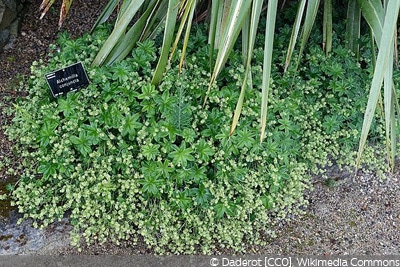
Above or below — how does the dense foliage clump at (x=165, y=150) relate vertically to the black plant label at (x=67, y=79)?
below

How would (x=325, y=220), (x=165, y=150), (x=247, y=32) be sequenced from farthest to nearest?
(x=325, y=220) → (x=247, y=32) → (x=165, y=150)

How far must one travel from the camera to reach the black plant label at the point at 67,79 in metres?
1.80

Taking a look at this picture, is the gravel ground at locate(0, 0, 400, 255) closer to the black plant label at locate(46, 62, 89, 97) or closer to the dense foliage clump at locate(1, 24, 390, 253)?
the dense foliage clump at locate(1, 24, 390, 253)

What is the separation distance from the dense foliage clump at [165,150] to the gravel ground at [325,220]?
103 mm

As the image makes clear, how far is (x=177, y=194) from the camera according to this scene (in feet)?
5.72

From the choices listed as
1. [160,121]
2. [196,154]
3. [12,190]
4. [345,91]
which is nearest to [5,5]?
[12,190]

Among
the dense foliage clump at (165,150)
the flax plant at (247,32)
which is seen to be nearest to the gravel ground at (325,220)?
the dense foliage clump at (165,150)

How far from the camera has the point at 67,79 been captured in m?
1.79

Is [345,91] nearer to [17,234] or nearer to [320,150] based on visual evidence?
[320,150]

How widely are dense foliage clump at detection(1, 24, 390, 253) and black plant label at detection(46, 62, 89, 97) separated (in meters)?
0.04

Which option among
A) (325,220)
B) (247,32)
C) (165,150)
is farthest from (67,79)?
(325,220)

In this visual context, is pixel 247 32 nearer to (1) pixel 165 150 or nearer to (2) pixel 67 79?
(1) pixel 165 150

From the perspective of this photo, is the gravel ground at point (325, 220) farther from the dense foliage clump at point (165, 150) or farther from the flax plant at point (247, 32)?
the flax plant at point (247, 32)

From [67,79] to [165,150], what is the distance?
49 centimetres
